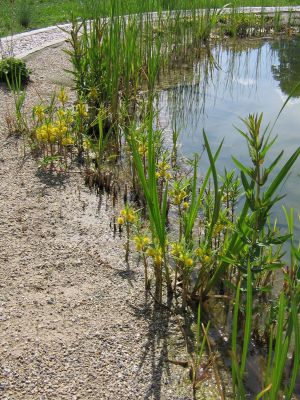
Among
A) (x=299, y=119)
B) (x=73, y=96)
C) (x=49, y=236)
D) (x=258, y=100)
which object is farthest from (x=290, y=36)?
(x=49, y=236)

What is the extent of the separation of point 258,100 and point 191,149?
1831 mm

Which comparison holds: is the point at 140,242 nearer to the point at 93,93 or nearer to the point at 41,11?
the point at 93,93

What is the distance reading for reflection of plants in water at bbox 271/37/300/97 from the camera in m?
7.14

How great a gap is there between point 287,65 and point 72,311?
21.5 feet

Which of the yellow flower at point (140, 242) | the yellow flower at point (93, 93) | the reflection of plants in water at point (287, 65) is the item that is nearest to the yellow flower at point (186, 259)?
the yellow flower at point (140, 242)

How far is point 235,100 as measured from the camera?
6535mm

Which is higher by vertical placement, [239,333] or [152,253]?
[152,253]

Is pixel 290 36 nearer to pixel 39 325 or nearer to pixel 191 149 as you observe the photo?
pixel 191 149

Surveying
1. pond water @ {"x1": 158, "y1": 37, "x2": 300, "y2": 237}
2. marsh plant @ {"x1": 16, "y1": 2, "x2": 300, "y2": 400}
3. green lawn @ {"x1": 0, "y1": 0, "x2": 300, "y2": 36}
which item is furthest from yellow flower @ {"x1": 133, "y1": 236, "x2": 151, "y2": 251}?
green lawn @ {"x1": 0, "y1": 0, "x2": 300, "y2": 36}

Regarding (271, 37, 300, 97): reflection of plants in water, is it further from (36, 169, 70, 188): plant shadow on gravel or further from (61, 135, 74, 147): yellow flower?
(36, 169, 70, 188): plant shadow on gravel

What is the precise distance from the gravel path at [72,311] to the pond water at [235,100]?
1.37 metres

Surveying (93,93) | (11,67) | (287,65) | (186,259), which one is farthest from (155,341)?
(287,65)

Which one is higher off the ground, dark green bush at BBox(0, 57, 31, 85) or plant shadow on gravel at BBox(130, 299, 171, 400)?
dark green bush at BBox(0, 57, 31, 85)

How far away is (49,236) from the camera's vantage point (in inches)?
129
